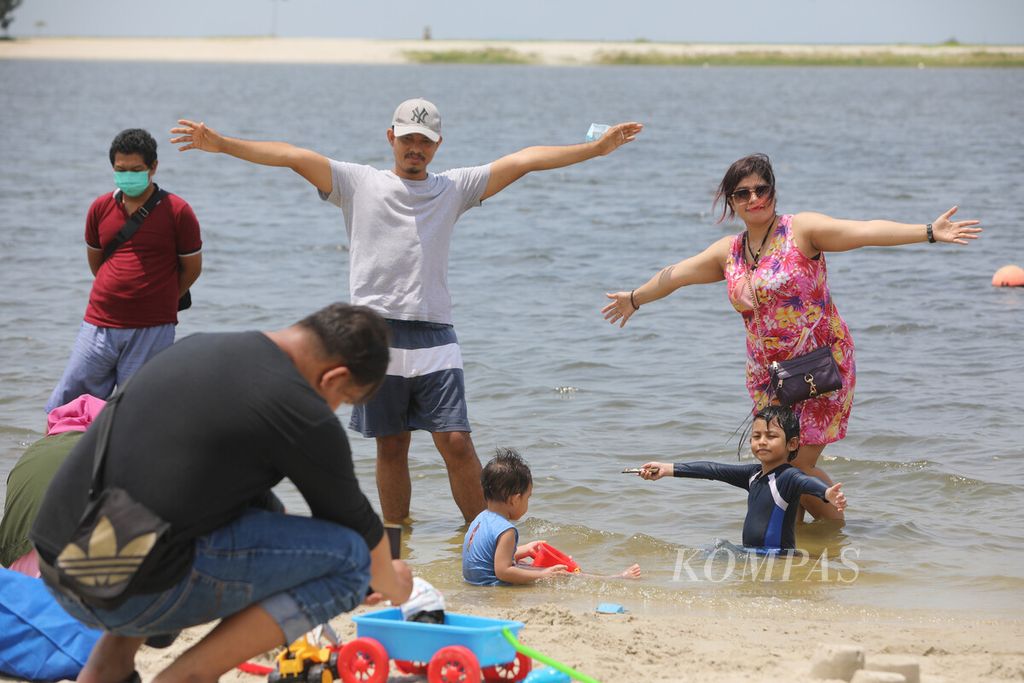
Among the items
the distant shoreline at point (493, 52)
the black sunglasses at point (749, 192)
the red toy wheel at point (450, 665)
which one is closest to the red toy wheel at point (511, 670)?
the red toy wheel at point (450, 665)

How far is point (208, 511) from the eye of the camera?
Result: 349 centimetres

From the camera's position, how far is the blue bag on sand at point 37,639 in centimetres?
435

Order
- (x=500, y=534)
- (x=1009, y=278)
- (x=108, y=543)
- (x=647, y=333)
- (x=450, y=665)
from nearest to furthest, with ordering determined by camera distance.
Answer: (x=108, y=543), (x=450, y=665), (x=500, y=534), (x=647, y=333), (x=1009, y=278)

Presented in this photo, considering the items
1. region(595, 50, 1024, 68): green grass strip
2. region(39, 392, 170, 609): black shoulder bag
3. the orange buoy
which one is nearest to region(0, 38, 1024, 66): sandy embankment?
region(595, 50, 1024, 68): green grass strip

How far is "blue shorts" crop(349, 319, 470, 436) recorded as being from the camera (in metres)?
6.12

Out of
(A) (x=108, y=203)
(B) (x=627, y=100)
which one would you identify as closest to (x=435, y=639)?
(A) (x=108, y=203)

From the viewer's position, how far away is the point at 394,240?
19.8 feet

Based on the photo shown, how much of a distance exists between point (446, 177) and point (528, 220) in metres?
13.9

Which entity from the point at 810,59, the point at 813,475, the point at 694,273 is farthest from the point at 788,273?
the point at 810,59

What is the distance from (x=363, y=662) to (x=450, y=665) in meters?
0.29

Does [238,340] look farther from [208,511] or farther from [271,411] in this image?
[208,511]

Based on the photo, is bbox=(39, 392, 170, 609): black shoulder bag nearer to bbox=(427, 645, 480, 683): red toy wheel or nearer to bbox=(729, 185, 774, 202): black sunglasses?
bbox=(427, 645, 480, 683): red toy wheel

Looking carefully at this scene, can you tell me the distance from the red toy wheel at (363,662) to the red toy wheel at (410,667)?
0.43 feet

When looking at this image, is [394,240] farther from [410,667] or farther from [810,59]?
[810,59]
